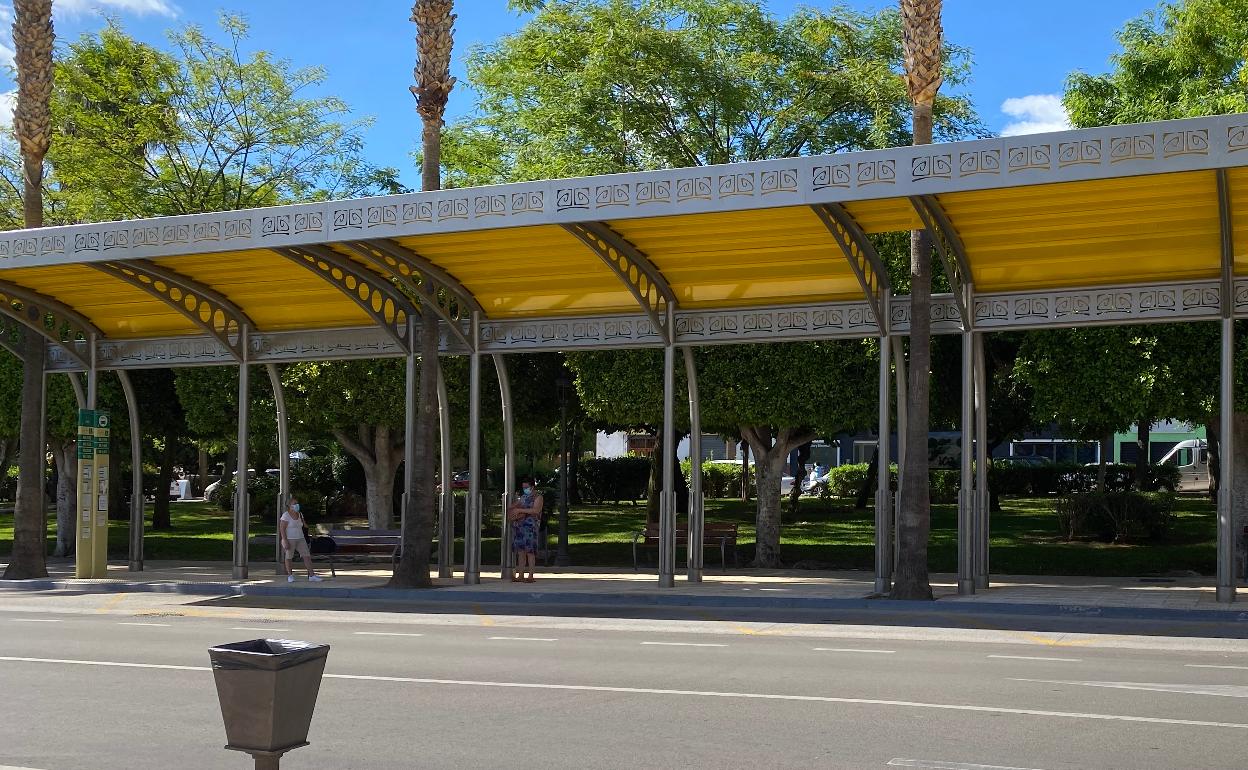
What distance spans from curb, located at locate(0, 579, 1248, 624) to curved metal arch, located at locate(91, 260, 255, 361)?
168 inches

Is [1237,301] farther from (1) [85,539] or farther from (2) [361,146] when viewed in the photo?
(2) [361,146]

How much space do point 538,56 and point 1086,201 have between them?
1765 centimetres

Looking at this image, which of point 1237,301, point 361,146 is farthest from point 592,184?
point 361,146

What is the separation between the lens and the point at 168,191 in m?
31.8

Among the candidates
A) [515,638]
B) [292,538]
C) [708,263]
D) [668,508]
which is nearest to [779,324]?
[708,263]

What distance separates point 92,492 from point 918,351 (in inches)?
551

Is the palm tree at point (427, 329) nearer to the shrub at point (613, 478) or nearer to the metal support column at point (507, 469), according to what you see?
the metal support column at point (507, 469)

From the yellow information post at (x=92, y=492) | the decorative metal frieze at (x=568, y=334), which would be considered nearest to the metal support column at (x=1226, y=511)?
the decorative metal frieze at (x=568, y=334)

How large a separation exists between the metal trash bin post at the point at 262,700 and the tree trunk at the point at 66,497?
1045 inches

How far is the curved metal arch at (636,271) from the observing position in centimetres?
1761

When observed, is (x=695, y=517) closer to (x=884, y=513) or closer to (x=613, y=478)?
(x=884, y=513)

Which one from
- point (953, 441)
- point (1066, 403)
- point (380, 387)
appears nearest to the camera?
point (1066, 403)

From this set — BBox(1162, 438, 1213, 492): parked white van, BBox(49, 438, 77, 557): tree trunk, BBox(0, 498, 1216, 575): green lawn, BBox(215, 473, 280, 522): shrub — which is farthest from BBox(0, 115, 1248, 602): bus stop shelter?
BBox(1162, 438, 1213, 492): parked white van

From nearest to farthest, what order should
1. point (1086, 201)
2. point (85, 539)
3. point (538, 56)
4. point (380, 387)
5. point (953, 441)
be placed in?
1. point (1086, 201)
2. point (85, 539)
3. point (380, 387)
4. point (538, 56)
5. point (953, 441)
